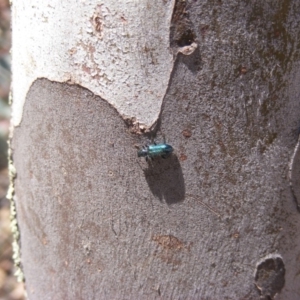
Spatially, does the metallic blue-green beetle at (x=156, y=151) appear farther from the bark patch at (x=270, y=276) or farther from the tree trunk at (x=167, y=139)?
the bark patch at (x=270, y=276)

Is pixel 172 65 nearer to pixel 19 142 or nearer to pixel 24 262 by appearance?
pixel 19 142

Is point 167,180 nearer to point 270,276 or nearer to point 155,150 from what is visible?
point 155,150

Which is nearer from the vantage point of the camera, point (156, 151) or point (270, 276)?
point (156, 151)

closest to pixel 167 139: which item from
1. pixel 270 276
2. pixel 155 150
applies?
pixel 155 150

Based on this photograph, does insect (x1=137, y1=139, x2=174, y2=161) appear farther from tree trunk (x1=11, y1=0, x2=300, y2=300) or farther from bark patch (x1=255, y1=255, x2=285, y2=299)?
bark patch (x1=255, y1=255, x2=285, y2=299)

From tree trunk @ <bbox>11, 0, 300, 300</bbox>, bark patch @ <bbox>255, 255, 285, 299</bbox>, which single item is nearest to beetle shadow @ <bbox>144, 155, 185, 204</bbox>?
tree trunk @ <bbox>11, 0, 300, 300</bbox>

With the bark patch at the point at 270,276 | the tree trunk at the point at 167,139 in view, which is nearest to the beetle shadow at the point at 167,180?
the tree trunk at the point at 167,139
